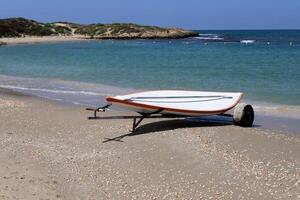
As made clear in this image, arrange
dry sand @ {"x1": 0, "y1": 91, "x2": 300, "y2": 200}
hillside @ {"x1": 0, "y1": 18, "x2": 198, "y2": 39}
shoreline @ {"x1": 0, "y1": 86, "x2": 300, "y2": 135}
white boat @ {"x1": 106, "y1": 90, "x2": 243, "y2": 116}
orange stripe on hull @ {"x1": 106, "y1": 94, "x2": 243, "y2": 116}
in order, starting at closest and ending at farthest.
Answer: dry sand @ {"x1": 0, "y1": 91, "x2": 300, "y2": 200} → orange stripe on hull @ {"x1": 106, "y1": 94, "x2": 243, "y2": 116} → white boat @ {"x1": 106, "y1": 90, "x2": 243, "y2": 116} → shoreline @ {"x1": 0, "y1": 86, "x2": 300, "y2": 135} → hillside @ {"x1": 0, "y1": 18, "x2": 198, "y2": 39}

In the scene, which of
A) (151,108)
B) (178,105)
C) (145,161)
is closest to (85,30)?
(178,105)

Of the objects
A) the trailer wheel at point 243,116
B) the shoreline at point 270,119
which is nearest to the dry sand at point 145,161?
the trailer wheel at point 243,116

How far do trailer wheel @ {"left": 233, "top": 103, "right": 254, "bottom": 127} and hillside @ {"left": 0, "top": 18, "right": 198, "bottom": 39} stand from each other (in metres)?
94.4

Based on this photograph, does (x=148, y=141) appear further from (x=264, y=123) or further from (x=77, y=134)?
(x=264, y=123)

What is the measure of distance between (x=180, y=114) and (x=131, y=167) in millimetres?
4577

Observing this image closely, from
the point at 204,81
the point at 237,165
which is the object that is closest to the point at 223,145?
the point at 237,165

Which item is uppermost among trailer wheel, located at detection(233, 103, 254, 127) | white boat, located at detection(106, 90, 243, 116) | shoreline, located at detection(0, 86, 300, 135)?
white boat, located at detection(106, 90, 243, 116)

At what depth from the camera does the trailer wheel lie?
14.5 metres

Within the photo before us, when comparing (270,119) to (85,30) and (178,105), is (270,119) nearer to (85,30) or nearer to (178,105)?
(178,105)

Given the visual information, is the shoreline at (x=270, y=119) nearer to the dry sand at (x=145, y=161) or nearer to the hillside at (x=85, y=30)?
the dry sand at (x=145, y=161)

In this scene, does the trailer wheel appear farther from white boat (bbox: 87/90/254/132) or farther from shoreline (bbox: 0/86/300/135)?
shoreline (bbox: 0/86/300/135)

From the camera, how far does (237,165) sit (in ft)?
34.1

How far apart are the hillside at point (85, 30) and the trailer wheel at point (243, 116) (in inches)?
3715

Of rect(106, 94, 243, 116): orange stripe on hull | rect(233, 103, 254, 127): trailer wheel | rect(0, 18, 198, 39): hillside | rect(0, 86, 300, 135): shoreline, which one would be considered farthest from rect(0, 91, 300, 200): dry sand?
rect(0, 18, 198, 39): hillside
